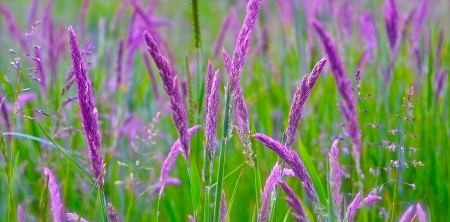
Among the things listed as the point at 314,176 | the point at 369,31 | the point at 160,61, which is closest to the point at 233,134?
the point at 369,31

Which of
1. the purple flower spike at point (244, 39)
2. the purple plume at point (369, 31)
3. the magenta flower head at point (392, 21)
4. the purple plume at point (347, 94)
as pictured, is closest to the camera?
the purple plume at point (347, 94)

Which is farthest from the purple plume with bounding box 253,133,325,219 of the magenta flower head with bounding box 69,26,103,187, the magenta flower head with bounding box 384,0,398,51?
the magenta flower head with bounding box 384,0,398,51

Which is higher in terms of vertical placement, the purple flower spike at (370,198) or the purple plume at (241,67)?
the purple plume at (241,67)

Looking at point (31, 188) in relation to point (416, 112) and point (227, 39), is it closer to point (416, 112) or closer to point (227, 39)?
point (416, 112)

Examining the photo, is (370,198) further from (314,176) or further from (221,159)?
(221,159)

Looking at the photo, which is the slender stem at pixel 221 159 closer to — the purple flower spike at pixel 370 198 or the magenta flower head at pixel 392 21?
the purple flower spike at pixel 370 198

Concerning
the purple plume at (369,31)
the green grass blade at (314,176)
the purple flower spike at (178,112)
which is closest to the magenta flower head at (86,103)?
the purple flower spike at (178,112)

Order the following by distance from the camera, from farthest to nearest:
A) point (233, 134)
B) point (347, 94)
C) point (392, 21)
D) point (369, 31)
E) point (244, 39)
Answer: point (369, 31) → point (233, 134) → point (392, 21) → point (244, 39) → point (347, 94)
